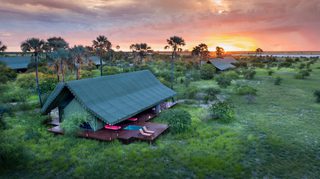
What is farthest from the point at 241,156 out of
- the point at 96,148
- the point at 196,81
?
the point at 196,81

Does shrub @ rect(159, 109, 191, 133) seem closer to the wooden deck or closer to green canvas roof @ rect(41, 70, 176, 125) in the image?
the wooden deck

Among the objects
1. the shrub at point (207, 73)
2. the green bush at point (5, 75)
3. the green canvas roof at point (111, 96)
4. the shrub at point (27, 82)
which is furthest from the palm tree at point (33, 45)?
the shrub at point (207, 73)

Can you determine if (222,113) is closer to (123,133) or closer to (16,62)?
(123,133)

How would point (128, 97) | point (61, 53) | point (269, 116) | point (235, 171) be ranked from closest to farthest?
point (235, 171), point (128, 97), point (269, 116), point (61, 53)

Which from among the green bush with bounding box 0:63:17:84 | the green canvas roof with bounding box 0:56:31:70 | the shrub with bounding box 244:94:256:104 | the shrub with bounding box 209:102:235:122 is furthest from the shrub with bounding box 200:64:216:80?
the green canvas roof with bounding box 0:56:31:70

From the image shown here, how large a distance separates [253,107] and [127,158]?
20030 mm

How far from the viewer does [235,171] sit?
588 inches

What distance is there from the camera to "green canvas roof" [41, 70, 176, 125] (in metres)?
20.5

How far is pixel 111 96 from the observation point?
23250mm

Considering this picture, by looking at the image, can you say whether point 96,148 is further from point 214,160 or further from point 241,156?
point 241,156

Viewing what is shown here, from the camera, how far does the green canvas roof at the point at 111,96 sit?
2045 centimetres

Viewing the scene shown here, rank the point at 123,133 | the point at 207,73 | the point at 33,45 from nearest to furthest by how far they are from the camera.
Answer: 1. the point at 123,133
2. the point at 33,45
3. the point at 207,73


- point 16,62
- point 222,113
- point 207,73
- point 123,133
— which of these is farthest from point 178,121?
point 16,62

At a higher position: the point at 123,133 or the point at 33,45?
the point at 33,45
